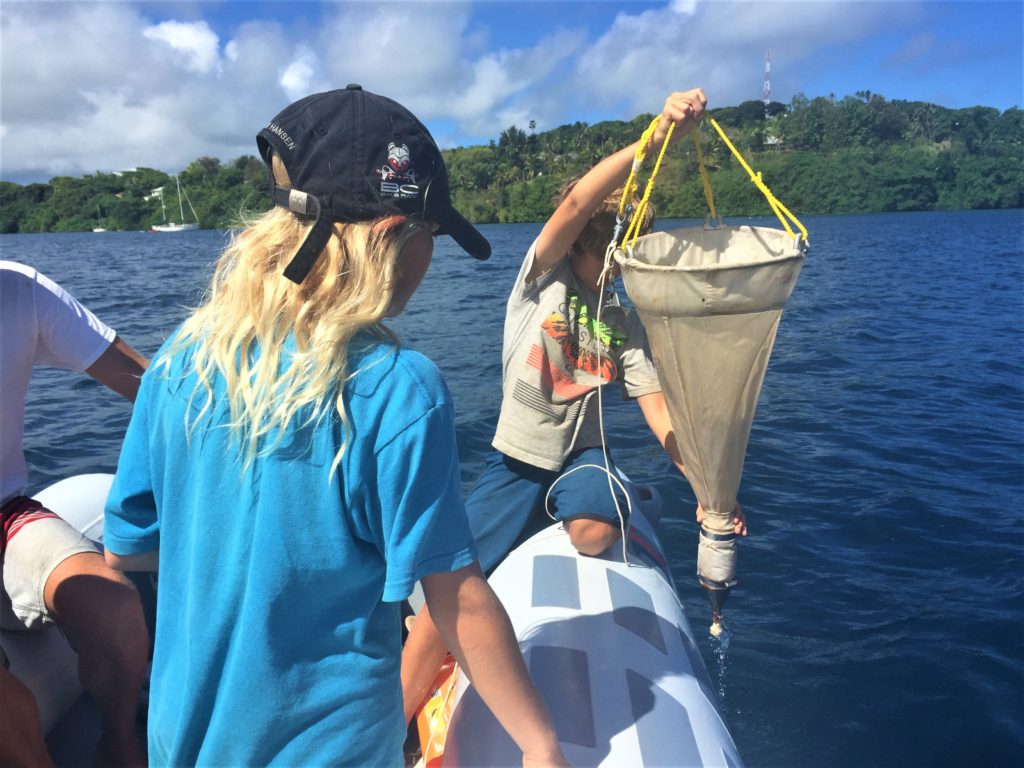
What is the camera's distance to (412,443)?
1.11 m

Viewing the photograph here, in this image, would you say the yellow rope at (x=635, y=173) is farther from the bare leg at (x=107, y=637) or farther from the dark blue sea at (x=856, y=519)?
the bare leg at (x=107, y=637)

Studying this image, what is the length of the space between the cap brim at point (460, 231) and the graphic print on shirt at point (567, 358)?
0.95 m

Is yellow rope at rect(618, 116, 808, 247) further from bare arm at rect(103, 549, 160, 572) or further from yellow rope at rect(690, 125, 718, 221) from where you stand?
bare arm at rect(103, 549, 160, 572)

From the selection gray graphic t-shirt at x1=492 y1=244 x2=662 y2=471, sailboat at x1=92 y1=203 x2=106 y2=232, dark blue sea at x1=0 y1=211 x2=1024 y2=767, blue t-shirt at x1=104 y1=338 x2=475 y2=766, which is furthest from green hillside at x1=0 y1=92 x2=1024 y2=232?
blue t-shirt at x1=104 y1=338 x2=475 y2=766

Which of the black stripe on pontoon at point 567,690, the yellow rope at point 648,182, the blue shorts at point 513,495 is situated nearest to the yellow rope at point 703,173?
the yellow rope at point 648,182

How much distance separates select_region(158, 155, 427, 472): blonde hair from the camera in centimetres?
110

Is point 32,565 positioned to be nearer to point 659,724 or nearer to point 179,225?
point 659,724

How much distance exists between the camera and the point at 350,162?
1222 mm

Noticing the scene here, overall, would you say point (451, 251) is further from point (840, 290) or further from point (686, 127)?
point (686, 127)

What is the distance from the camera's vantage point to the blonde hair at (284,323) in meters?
1.10

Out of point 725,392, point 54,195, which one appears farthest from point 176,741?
point 54,195

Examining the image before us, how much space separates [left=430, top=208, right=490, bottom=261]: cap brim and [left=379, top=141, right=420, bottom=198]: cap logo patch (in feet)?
0.21

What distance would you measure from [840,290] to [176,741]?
1744cm

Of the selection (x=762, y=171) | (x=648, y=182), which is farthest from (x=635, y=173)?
(x=762, y=171)
